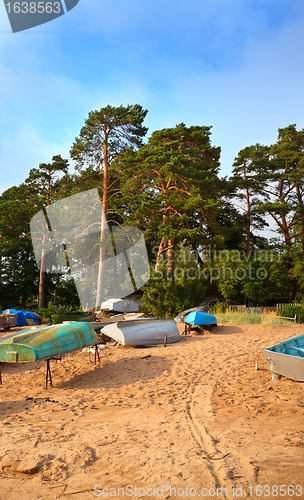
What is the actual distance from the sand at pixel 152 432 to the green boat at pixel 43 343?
0.82m

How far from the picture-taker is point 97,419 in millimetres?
5355

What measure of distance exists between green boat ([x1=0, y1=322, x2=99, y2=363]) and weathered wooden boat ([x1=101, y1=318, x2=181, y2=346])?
2682 mm

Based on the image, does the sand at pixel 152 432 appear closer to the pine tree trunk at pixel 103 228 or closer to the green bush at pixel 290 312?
the green bush at pixel 290 312

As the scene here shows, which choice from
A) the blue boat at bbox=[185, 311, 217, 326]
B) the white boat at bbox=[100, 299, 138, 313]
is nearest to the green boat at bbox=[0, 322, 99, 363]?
the blue boat at bbox=[185, 311, 217, 326]

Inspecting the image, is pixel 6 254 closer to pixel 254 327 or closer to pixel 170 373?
pixel 254 327

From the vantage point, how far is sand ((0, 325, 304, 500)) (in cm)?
334

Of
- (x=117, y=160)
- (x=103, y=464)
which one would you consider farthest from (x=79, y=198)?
(x=103, y=464)

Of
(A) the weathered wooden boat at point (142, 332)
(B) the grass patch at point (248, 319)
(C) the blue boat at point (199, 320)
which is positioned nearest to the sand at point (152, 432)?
(A) the weathered wooden boat at point (142, 332)

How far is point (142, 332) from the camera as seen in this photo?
1188 centimetres

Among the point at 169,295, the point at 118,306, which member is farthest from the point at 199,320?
the point at 118,306

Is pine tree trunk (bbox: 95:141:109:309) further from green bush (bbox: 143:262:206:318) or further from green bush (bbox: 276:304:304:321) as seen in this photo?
green bush (bbox: 276:304:304:321)

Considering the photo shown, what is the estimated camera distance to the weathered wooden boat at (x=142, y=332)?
11.6m

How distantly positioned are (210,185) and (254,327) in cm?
1082

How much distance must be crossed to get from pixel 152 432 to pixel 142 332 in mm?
7211
